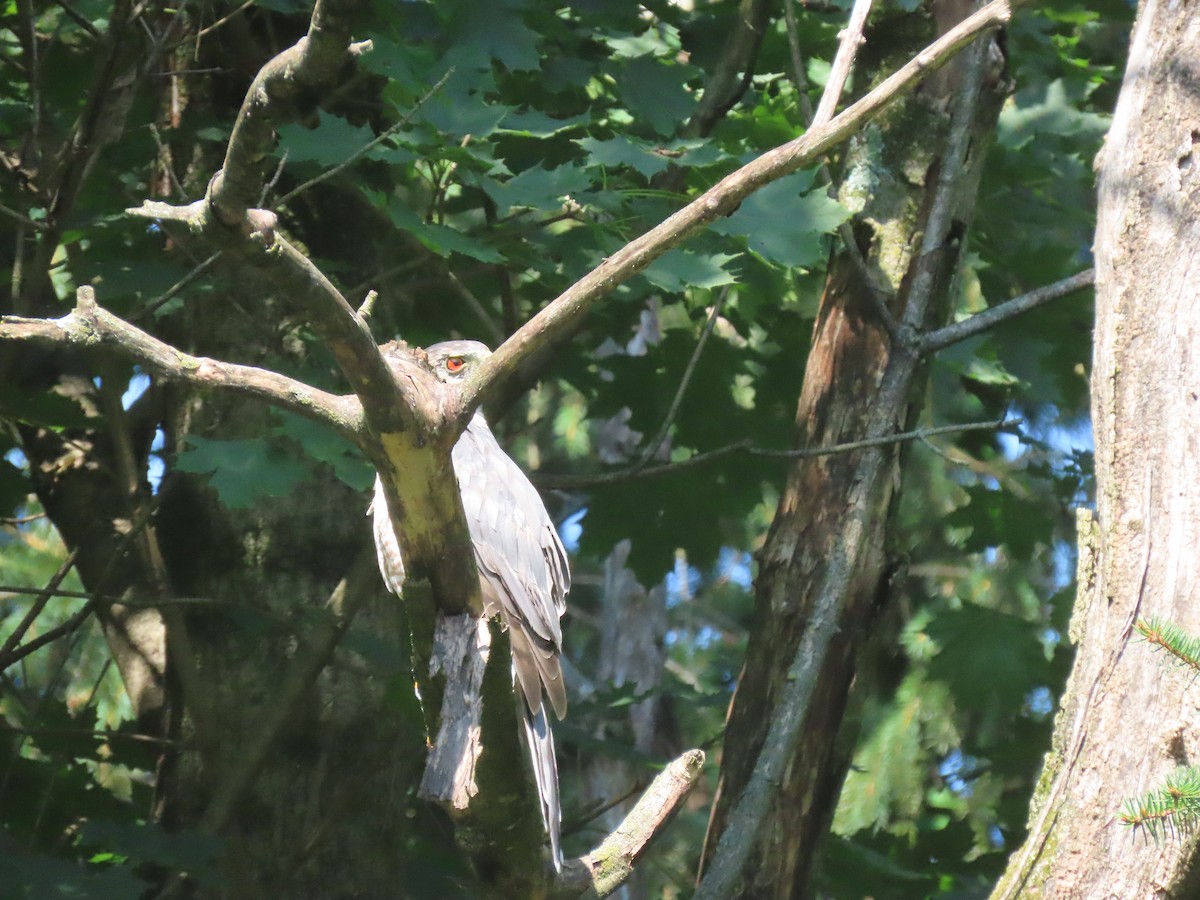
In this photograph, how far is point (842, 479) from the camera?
3.88 metres

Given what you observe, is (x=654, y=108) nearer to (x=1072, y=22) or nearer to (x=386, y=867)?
(x=1072, y=22)

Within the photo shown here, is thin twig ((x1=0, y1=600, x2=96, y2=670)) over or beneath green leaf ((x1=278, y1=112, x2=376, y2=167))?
beneath

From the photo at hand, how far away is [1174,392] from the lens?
9.04ft

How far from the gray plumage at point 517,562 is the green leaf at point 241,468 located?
Answer: 0.89ft

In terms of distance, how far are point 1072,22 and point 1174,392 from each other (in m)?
2.92

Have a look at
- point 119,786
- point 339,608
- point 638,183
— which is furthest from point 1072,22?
point 119,786

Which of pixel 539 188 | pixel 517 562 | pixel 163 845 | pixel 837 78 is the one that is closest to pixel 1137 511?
pixel 837 78

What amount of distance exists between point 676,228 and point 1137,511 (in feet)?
4.42

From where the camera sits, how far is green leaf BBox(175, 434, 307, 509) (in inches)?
133

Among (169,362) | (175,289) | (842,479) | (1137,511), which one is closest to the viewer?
(169,362)

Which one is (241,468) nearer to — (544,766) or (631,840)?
(544,766)

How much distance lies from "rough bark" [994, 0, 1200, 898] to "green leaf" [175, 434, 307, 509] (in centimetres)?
207

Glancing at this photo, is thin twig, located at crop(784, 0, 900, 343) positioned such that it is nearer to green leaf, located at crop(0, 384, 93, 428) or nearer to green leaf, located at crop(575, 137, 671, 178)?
green leaf, located at crop(575, 137, 671, 178)

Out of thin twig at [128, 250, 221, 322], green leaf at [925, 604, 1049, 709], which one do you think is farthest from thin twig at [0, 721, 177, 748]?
green leaf at [925, 604, 1049, 709]
